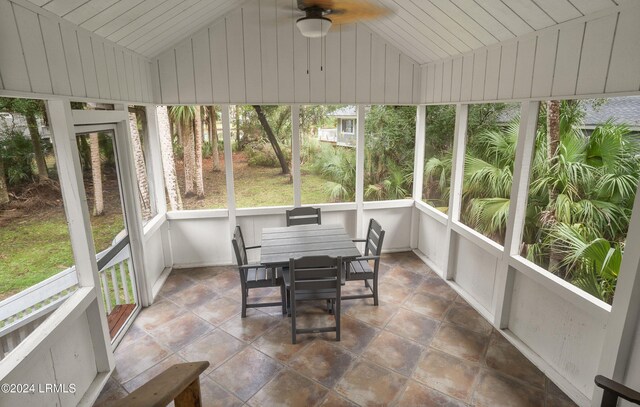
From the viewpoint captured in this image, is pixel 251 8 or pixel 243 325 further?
pixel 251 8

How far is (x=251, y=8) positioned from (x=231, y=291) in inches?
130

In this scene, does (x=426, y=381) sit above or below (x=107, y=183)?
below

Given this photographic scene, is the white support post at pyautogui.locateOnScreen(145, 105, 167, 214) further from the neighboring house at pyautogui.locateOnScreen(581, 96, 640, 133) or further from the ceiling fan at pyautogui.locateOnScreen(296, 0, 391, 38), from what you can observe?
the neighboring house at pyautogui.locateOnScreen(581, 96, 640, 133)

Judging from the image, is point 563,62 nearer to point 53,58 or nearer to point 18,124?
point 53,58

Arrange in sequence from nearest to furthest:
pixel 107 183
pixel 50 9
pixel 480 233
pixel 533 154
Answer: pixel 50 9 < pixel 533 154 < pixel 107 183 < pixel 480 233

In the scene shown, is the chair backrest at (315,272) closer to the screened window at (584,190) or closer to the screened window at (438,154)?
the screened window at (584,190)

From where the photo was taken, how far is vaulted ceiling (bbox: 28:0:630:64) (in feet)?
7.47

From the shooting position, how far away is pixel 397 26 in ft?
12.6

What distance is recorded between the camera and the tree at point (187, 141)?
4.53 m

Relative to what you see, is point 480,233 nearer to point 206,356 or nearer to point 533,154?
point 533,154

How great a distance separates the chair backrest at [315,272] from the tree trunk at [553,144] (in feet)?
5.87

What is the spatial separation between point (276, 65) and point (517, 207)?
121 inches

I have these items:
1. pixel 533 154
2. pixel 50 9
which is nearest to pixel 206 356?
pixel 50 9

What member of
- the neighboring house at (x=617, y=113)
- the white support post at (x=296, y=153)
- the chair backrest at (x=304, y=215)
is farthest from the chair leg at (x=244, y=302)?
the neighboring house at (x=617, y=113)
